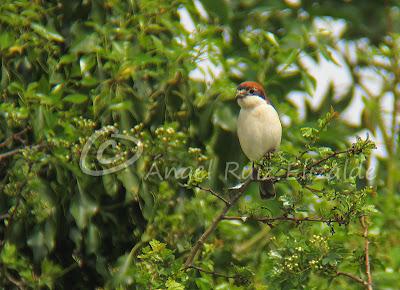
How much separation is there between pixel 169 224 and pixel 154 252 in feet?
2.10

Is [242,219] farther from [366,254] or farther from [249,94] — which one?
[249,94]

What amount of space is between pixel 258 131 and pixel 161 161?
0.74 m

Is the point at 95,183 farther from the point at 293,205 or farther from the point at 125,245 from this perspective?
the point at 293,205

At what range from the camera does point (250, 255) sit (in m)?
4.98

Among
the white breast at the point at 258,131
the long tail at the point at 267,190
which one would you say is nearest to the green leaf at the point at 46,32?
the white breast at the point at 258,131

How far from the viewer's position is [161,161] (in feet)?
13.7

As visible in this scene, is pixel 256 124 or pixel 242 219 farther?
pixel 256 124

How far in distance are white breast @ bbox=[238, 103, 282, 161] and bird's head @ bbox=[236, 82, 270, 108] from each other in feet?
0.16

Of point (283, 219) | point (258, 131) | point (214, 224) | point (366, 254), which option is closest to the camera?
point (283, 219)

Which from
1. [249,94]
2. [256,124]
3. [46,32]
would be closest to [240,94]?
[249,94]

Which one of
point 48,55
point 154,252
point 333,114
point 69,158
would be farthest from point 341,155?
point 48,55

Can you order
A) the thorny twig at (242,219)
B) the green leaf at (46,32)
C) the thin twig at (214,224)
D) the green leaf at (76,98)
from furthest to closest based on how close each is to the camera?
the green leaf at (46,32) → the green leaf at (76,98) → the thin twig at (214,224) → the thorny twig at (242,219)

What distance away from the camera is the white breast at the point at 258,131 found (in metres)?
4.55

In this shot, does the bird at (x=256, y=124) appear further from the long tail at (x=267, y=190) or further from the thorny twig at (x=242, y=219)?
the thorny twig at (x=242, y=219)
